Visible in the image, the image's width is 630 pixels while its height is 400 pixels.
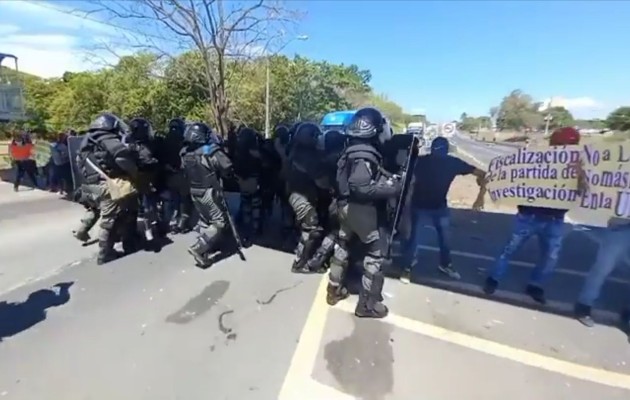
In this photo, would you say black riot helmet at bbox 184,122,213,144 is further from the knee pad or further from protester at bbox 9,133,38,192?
protester at bbox 9,133,38,192

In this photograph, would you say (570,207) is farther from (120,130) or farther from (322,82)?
(322,82)

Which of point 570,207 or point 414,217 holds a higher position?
point 570,207

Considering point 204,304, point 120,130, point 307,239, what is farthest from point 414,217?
point 120,130

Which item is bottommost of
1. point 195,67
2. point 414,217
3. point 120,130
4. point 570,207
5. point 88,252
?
point 88,252

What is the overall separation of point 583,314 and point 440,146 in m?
2.17

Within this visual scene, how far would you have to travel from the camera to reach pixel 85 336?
334cm

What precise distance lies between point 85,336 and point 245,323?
4.45 feet

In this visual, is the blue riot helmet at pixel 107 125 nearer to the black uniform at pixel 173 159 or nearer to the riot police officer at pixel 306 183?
the black uniform at pixel 173 159

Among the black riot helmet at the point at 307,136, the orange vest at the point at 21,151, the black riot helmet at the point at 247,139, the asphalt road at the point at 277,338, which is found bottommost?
the asphalt road at the point at 277,338

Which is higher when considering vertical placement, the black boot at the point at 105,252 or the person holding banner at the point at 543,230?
the person holding banner at the point at 543,230

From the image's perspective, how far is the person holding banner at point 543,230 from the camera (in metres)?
3.75

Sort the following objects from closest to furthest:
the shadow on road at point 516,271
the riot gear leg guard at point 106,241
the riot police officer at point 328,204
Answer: the shadow on road at point 516,271 < the riot police officer at point 328,204 < the riot gear leg guard at point 106,241

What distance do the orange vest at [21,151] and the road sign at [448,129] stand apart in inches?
451

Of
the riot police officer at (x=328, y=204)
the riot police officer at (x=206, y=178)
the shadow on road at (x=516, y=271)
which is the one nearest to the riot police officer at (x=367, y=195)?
the riot police officer at (x=328, y=204)
